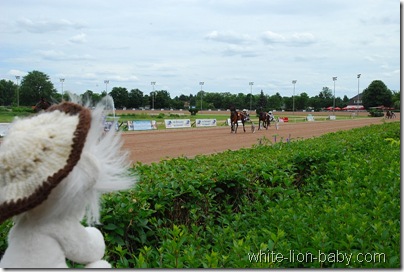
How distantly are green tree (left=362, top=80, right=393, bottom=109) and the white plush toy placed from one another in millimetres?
76784

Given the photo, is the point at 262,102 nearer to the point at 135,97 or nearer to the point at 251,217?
the point at 135,97

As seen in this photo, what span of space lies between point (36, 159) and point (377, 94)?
84113 mm

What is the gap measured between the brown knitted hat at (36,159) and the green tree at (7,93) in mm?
42793

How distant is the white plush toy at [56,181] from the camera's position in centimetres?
211

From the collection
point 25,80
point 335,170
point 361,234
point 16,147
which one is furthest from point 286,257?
point 25,80

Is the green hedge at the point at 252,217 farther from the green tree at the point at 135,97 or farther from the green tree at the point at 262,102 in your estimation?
the green tree at the point at 262,102

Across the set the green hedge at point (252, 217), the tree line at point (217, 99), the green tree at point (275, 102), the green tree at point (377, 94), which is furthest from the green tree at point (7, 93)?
the green tree at point (275, 102)

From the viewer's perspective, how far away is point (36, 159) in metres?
2.12

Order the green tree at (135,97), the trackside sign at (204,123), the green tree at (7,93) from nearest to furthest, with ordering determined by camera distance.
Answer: the trackside sign at (204,123), the green tree at (7,93), the green tree at (135,97)

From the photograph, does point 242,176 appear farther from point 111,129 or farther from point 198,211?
point 111,129

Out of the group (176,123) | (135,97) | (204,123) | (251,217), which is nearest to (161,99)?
(135,97)

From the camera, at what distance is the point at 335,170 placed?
698cm

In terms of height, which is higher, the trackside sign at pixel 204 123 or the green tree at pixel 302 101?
the green tree at pixel 302 101

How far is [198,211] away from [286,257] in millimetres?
1695
